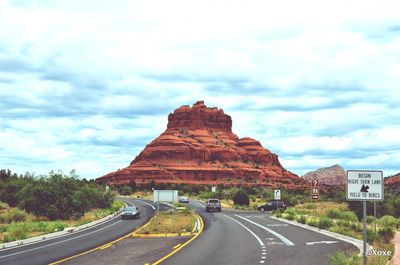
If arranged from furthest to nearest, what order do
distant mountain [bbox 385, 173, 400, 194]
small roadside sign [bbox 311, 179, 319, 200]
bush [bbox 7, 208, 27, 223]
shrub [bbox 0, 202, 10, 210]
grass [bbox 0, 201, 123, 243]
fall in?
distant mountain [bbox 385, 173, 400, 194], shrub [bbox 0, 202, 10, 210], bush [bbox 7, 208, 27, 223], small roadside sign [bbox 311, 179, 319, 200], grass [bbox 0, 201, 123, 243]

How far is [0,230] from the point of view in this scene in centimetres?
3562

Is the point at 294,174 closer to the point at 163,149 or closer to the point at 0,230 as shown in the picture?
the point at 163,149

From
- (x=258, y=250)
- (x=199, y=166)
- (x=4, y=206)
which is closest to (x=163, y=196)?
(x=258, y=250)

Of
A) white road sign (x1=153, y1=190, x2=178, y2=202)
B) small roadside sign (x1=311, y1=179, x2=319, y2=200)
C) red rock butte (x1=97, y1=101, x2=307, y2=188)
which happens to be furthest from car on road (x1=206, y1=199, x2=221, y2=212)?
red rock butte (x1=97, y1=101, x2=307, y2=188)

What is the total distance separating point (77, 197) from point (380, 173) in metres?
43.7

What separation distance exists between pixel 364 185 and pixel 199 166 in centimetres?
16753

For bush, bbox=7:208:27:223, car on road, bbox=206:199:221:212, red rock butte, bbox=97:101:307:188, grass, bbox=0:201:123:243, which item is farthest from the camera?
red rock butte, bbox=97:101:307:188

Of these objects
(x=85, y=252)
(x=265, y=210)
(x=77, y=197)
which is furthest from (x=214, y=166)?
(x=85, y=252)

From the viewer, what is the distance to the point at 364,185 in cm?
1231

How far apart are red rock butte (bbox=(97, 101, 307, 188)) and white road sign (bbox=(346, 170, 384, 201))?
152 metres

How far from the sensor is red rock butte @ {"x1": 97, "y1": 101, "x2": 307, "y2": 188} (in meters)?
172

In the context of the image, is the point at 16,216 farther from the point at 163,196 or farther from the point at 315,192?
the point at 315,192

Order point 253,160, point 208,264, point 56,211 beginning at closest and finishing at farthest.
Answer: point 208,264 → point 56,211 → point 253,160

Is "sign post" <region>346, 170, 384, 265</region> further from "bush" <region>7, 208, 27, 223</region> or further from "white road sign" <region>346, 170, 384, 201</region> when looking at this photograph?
"bush" <region>7, 208, 27, 223</region>
